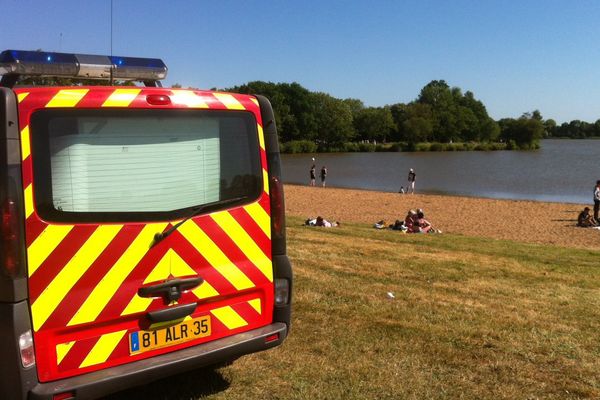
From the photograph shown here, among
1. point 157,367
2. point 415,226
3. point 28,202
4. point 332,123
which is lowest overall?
point 415,226

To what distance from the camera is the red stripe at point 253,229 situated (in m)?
3.77

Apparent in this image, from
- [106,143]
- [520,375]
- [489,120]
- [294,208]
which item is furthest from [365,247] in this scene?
[489,120]

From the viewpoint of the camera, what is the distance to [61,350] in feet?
10.1

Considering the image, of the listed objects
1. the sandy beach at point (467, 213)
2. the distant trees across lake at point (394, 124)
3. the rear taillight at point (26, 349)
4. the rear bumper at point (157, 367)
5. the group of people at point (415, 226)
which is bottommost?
the sandy beach at point (467, 213)

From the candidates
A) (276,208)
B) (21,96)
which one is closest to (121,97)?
(21,96)

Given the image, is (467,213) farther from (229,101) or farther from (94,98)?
(94,98)

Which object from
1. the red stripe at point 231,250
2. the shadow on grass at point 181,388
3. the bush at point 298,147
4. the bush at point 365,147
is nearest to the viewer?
the red stripe at point 231,250

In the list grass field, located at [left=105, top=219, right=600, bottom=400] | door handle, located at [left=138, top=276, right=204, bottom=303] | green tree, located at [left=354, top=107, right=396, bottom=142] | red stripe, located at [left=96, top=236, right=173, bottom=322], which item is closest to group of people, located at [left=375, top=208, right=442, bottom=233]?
grass field, located at [left=105, top=219, right=600, bottom=400]

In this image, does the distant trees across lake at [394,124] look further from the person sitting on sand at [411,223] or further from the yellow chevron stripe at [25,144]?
the yellow chevron stripe at [25,144]

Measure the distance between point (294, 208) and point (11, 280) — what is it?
2231cm

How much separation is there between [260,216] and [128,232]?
3.11 ft

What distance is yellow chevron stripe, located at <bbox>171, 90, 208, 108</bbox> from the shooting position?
11.6 ft

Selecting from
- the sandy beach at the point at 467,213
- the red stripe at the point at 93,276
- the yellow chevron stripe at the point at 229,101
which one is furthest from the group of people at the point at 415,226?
the red stripe at the point at 93,276

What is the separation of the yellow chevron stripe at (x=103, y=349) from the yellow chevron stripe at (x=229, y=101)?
5.18 feet
